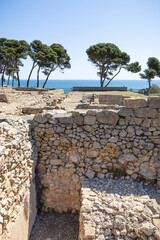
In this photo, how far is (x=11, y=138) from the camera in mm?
4445

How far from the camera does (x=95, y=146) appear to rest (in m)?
5.30

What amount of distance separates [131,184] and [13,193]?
3174mm

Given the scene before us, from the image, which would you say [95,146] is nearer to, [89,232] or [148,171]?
[148,171]

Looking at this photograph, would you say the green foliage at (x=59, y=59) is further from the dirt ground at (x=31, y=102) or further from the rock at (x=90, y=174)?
the rock at (x=90, y=174)

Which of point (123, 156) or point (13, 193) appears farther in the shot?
point (123, 156)

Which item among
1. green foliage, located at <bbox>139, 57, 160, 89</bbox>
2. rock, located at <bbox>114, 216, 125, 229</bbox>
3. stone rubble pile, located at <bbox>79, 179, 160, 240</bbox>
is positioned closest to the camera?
stone rubble pile, located at <bbox>79, 179, 160, 240</bbox>

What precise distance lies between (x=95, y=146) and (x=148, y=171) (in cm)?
173

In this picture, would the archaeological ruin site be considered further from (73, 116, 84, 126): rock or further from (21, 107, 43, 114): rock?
(21, 107, 43, 114): rock

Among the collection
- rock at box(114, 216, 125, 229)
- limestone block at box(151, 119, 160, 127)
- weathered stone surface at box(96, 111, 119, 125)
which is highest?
weathered stone surface at box(96, 111, 119, 125)

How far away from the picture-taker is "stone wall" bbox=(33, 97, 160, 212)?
204 inches

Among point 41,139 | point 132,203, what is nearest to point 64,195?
point 41,139

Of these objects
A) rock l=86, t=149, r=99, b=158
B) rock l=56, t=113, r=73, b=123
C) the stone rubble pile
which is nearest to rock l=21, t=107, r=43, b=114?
rock l=56, t=113, r=73, b=123

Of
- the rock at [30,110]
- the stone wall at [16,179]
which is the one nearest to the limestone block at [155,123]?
the stone wall at [16,179]

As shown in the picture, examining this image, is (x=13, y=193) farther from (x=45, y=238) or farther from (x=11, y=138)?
(x=45, y=238)
